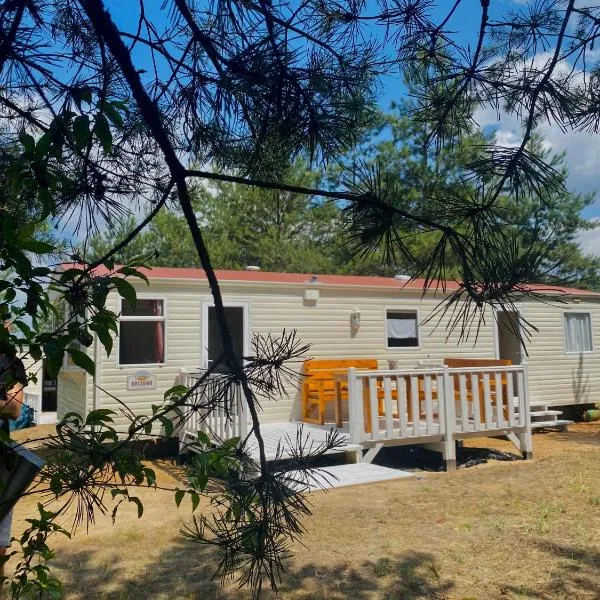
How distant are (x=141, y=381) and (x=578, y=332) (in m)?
8.33

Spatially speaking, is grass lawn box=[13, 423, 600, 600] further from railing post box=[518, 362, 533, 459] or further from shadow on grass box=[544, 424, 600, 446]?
shadow on grass box=[544, 424, 600, 446]

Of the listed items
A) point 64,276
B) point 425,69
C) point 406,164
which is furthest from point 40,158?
point 406,164

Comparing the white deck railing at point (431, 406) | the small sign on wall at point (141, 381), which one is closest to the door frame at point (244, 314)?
the small sign on wall at point (141, 381)

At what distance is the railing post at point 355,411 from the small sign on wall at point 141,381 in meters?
2.66

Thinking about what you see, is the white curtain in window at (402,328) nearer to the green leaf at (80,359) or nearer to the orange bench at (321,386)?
the orange bench at (321,386)

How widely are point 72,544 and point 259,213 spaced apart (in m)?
17.6

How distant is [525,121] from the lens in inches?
83.1

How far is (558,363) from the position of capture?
10789 mm

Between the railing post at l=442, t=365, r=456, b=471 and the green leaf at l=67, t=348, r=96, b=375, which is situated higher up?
the green leaf at l=67, t=348, r=96, b=375

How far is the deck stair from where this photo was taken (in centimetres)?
970

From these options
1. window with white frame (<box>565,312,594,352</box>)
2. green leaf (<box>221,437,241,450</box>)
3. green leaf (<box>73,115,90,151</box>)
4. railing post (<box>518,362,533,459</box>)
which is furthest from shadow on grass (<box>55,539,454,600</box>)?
window with white frame (<box>565,312,594,352</box>)

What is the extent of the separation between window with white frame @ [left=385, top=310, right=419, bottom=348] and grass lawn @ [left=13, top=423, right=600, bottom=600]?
3.78 metres

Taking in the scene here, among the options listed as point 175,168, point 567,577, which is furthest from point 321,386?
point 175,168

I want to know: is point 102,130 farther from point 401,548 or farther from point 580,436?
point 580,436
